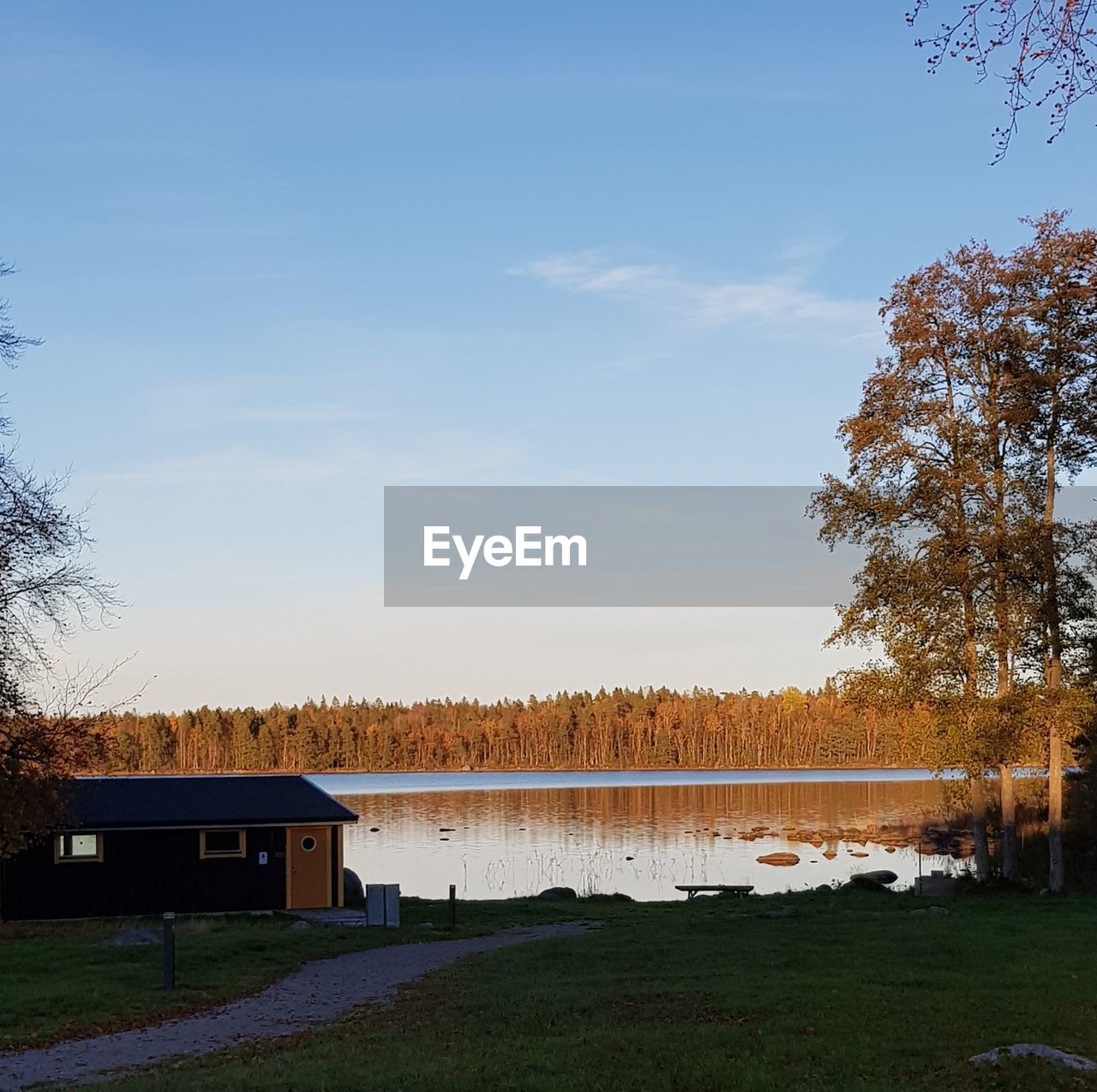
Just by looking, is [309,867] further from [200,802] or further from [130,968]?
[130,968]

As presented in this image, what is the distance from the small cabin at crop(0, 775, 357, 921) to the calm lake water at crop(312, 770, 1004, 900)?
408 inches

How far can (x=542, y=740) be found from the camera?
632 feet

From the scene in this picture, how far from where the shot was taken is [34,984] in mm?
17547

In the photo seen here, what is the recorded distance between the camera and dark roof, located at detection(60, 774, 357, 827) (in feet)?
103

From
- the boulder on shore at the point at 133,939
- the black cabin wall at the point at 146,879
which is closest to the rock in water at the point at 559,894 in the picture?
the black cabin wall at the point at 146,879

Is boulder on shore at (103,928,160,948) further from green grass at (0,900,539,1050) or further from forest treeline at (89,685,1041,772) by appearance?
forest treeline at (89,685,1041,772)

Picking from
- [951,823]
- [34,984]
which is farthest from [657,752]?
[34,984]

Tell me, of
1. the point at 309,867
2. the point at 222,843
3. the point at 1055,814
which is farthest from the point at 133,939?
the point at 1055,814

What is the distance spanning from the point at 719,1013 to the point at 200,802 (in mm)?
21855

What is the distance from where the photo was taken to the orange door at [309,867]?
107 ft

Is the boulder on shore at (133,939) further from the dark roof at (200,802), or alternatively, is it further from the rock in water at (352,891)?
the rock in water at (352,891)

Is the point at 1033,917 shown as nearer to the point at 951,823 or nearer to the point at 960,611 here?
the point at 960,611

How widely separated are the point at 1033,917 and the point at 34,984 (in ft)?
53.6

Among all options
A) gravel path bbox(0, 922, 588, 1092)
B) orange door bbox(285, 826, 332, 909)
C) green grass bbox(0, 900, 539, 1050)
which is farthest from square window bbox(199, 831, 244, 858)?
gravel path bbox(0, 922, 588, 1092)
